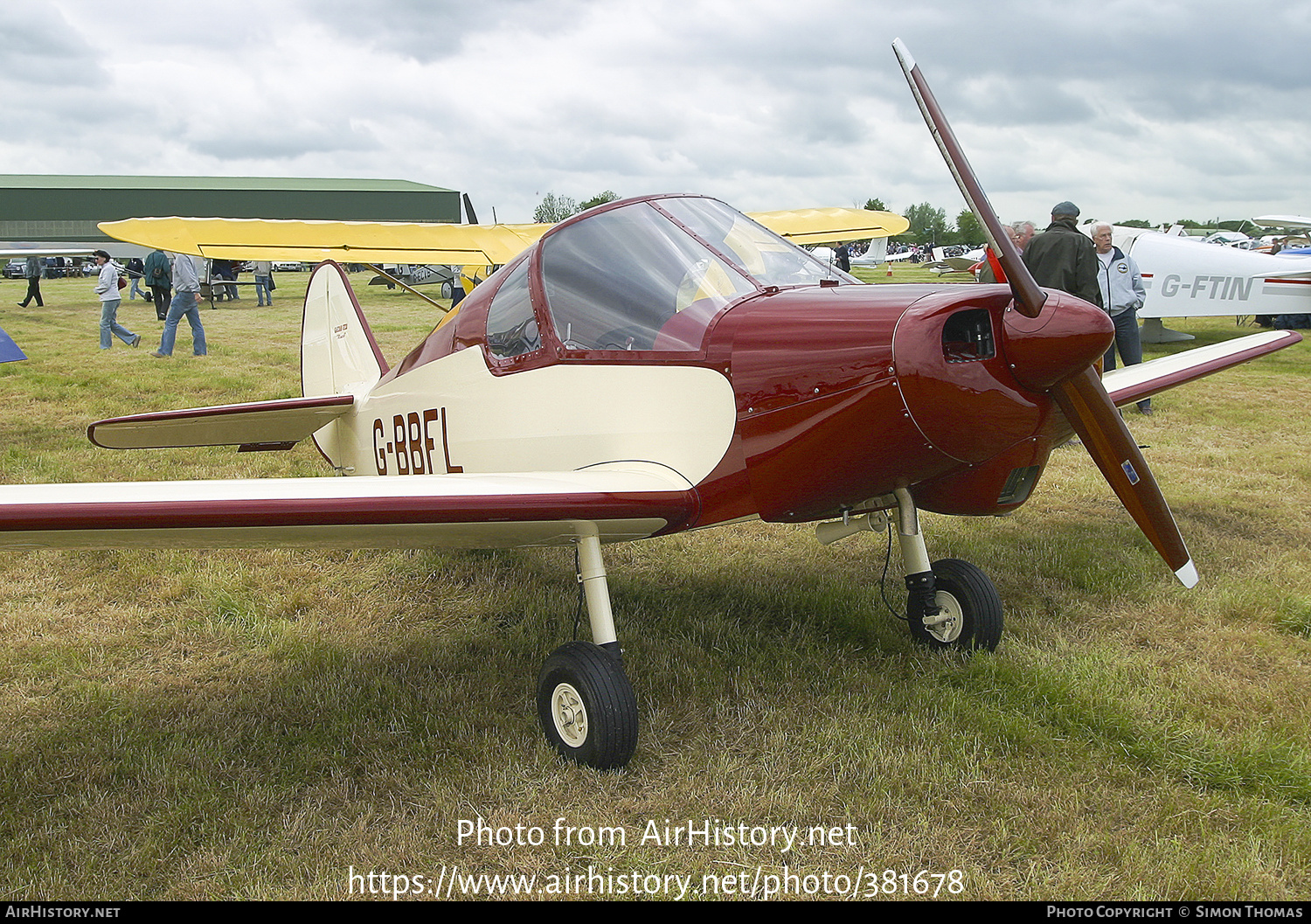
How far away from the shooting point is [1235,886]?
2439 mm

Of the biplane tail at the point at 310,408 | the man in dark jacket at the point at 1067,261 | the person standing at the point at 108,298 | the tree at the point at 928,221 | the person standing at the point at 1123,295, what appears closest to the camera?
the biplane tail at the point at 310,408

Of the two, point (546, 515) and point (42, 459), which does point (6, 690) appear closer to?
point (546, 515)

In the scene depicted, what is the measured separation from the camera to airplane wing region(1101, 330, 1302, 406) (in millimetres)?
4922

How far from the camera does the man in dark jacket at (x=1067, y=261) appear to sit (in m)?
7.13

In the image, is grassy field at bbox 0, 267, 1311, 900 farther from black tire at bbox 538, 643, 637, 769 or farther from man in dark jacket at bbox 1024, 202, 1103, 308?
man in dark jacket at bbox 1024, 202, 1103, 308

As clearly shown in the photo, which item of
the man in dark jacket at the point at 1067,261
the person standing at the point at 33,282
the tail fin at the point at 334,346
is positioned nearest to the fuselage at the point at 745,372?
the tail fin at the point at 334,346

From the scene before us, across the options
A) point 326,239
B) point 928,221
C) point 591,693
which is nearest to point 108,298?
point 326,239

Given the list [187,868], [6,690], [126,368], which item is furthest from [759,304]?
[126,368]

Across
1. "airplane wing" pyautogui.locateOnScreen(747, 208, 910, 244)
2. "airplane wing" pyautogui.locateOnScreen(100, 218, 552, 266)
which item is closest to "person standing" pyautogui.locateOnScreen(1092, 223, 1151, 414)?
"airplane wing" pyautogui.locateOnScreen(747, 208, 910, 244)

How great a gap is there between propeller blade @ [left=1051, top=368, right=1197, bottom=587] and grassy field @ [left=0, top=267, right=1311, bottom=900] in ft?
2.05

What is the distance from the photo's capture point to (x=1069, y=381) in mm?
2953

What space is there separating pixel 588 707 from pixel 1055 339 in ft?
6.12

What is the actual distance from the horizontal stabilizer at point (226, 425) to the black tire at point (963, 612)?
3386mm

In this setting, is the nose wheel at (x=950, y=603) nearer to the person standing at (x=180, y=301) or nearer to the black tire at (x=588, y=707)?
the black tire at (x=588, y=707)
